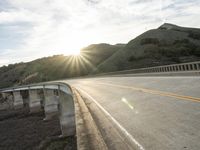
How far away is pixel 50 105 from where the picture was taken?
48062mm

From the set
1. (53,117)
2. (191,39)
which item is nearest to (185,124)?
(53,117)

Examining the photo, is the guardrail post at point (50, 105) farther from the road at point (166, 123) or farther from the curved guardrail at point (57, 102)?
the road at point (166, 123)

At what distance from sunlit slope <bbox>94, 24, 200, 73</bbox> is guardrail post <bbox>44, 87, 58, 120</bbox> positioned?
3368 cm

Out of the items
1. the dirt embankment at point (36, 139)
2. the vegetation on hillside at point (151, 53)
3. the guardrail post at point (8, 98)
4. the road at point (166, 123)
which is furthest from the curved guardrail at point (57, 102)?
the vegetation on hillside at point (151, 53)

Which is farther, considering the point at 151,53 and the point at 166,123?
the point at 151,53

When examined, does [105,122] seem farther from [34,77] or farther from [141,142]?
[34,77]

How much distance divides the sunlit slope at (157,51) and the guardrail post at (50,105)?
110 ft

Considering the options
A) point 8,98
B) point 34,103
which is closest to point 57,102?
point 34,103

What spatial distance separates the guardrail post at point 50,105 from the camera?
4681 cm

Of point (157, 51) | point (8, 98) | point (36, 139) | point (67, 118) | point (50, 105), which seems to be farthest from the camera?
point (8, 98)

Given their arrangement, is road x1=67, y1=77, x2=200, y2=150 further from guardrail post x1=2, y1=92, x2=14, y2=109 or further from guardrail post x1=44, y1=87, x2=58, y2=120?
guardrail post x1=2, y1=92, x2=14, y2=109

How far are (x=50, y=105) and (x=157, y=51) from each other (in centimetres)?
4873

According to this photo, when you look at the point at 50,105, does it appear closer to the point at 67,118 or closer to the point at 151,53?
the point at 67,118

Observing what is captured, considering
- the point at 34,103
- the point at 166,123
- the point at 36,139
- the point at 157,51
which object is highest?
the point at 157,51
